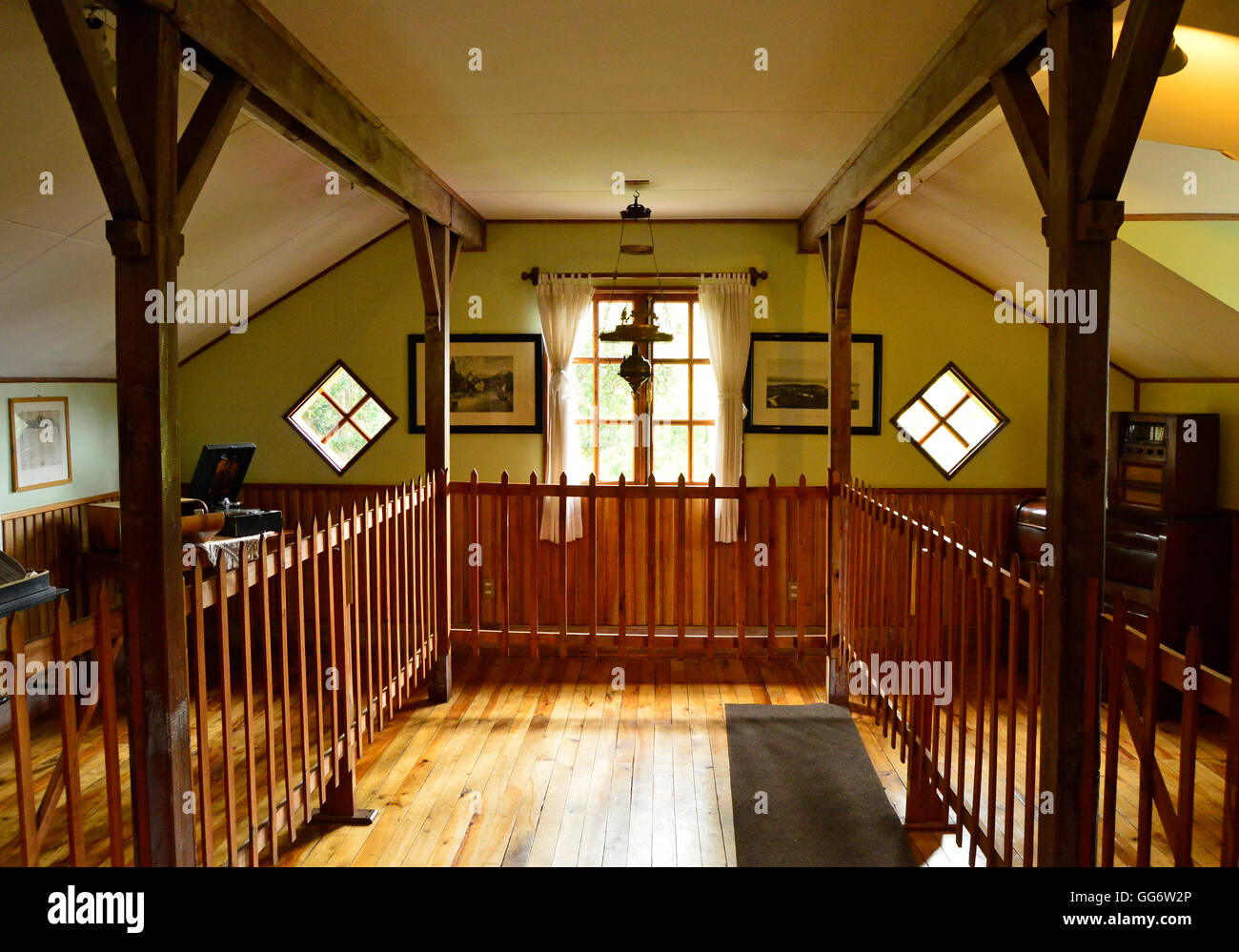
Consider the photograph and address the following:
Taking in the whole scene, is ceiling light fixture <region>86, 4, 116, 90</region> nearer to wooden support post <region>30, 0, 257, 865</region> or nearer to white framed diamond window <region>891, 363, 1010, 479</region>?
wooden support post <region>30, 0, 257, 865</region>

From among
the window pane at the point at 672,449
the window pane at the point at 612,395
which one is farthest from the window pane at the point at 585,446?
the window pane at the point at 672,449

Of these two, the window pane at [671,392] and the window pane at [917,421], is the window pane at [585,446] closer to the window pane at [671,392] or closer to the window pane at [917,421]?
the window pane at [671,392]

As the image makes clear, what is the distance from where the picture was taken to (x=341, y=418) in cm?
642

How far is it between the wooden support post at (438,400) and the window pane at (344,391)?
4.43 ft

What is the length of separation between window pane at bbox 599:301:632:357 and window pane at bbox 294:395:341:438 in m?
2.01

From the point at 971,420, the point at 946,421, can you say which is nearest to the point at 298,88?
the point at 946,421

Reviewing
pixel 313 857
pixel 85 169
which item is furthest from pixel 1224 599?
pixel 85 169

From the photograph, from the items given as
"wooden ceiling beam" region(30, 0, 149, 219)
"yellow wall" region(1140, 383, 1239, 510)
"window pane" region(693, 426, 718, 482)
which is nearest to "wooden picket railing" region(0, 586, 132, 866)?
"wooden ceiling beam" region(30, 0, 149, 219)

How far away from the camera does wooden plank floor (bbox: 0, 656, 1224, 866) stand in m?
3.37

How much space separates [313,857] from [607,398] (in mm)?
3867

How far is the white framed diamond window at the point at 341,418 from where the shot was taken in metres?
6.38

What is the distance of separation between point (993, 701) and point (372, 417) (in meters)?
4.92

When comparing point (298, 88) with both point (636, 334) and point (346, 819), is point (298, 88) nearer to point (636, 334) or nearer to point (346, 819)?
point (636, 334)

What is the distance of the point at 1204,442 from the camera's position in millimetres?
4852
